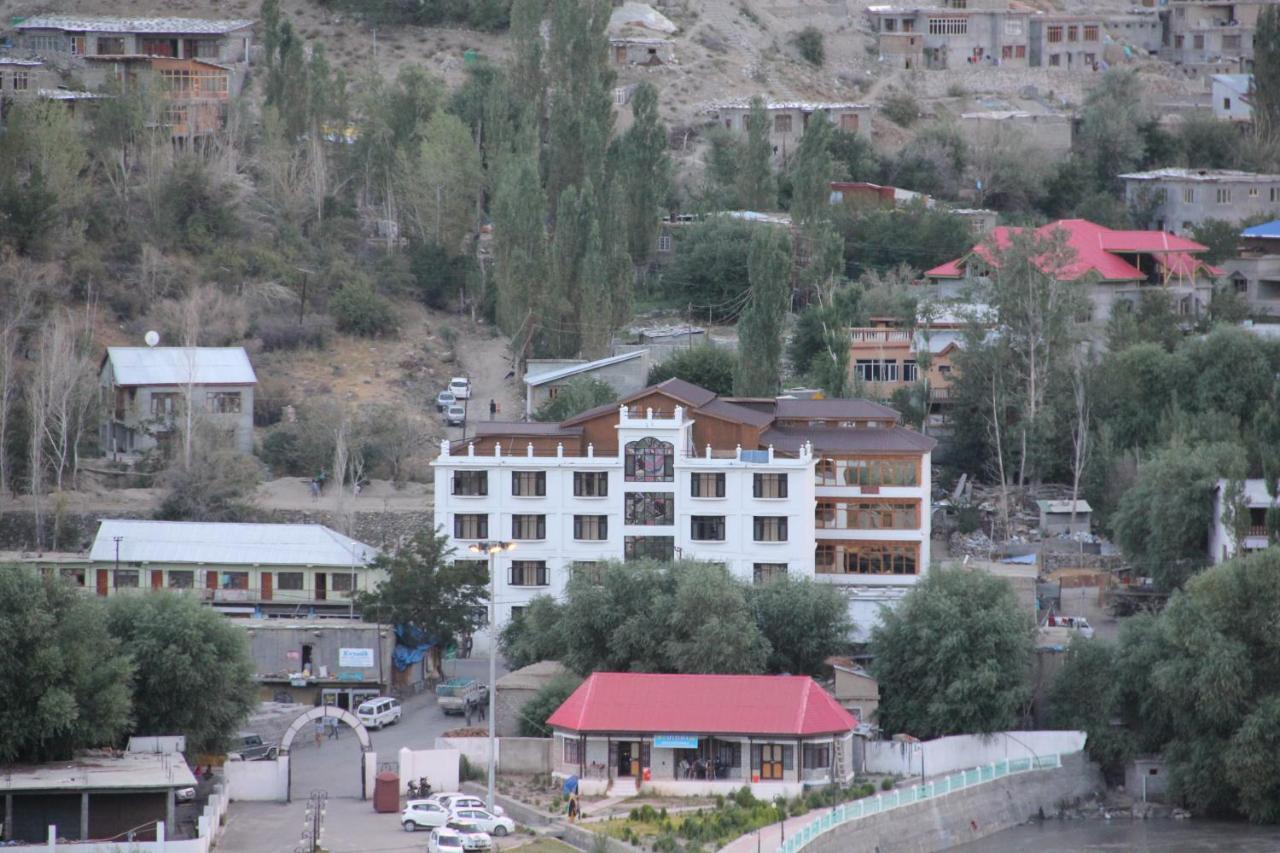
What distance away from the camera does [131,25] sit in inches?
3369

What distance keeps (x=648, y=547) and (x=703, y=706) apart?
10014mm

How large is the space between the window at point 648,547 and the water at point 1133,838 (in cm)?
1098

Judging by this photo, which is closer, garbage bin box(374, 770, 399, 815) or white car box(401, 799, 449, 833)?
white car box(401, 799, 449, 833)

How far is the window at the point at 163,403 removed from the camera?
6638 centimetres

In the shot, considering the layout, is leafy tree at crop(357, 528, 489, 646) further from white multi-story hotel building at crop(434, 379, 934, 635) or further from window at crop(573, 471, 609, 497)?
window at crop(573, 471, 609, 497)

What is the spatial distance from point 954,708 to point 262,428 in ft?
79.4

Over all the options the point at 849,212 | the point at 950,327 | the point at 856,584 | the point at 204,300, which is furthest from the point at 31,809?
the point at 849,212

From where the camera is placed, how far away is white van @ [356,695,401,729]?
51.1 meters

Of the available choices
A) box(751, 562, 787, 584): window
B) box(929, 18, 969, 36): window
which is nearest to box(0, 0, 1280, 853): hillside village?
box(751, 562, 787, 584): window

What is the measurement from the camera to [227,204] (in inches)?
3012

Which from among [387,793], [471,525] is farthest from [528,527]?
[387,793]

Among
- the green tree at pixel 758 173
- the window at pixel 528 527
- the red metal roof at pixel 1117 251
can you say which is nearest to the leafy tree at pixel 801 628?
the window at pixel 528 527

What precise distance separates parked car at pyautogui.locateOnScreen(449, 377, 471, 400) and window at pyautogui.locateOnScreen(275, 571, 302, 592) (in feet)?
39.9

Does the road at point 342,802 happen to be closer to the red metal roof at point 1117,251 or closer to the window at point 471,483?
the window at point 471,483
